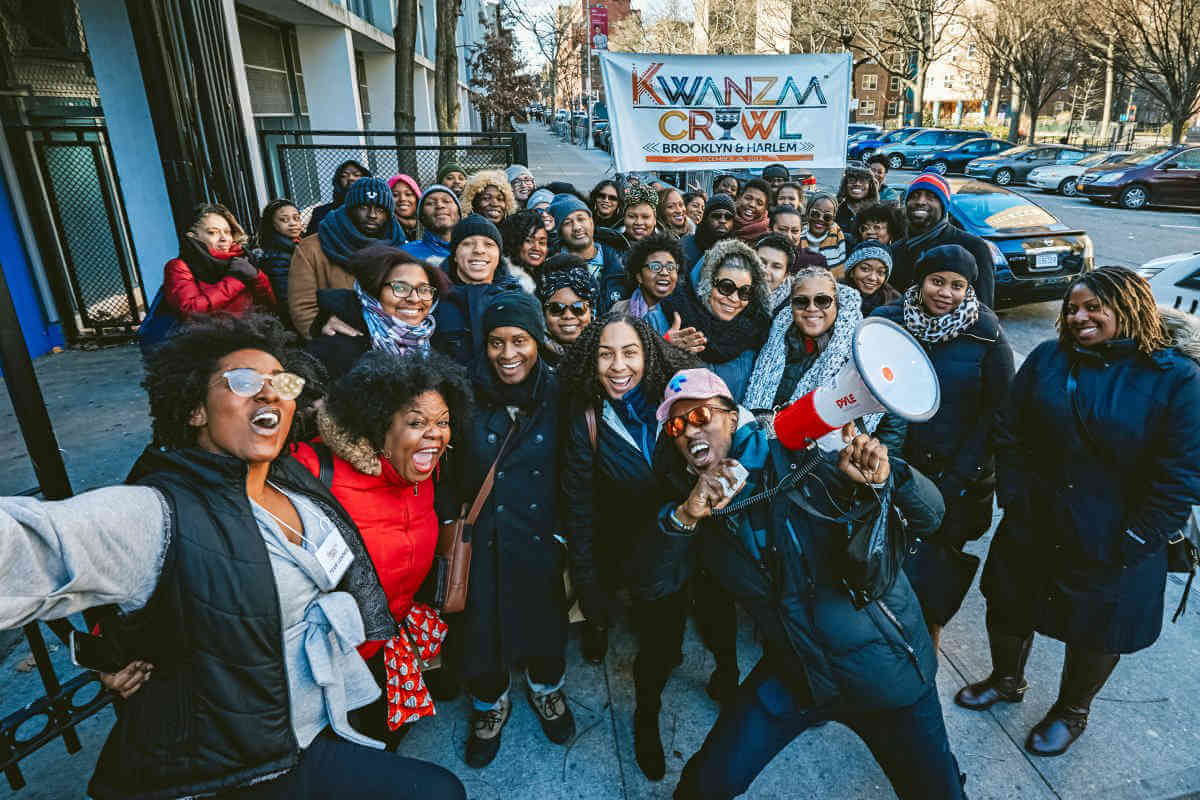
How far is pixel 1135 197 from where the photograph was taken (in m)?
16.6

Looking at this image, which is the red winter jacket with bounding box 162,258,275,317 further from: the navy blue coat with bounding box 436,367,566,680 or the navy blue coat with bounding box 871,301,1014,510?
the navy blue coat with bounding box 871,301,1014,510

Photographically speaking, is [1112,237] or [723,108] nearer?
[723,108]

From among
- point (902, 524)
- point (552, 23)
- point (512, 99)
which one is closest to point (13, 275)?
point (902, 524)

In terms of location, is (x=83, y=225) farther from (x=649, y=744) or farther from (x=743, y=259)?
(x=649, y=744)

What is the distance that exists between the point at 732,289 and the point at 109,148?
22.9 feet

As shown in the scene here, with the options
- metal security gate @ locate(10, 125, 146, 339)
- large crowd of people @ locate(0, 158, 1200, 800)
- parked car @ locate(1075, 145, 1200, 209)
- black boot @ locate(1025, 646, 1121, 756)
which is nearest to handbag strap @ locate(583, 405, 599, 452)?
large crowd of people @ locate(0, 158, 1200, 800)

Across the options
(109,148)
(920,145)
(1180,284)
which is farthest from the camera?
(920,145)

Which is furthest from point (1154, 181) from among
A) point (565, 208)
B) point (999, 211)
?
point (565, 208)

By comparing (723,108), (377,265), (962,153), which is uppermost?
(962,153)

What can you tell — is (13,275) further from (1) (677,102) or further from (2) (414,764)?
(2) (414,764)

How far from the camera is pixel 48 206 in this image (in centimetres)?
674

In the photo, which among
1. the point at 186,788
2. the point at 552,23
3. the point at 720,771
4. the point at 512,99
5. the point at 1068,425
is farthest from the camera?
the point at 552,23

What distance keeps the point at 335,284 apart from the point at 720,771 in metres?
3.38

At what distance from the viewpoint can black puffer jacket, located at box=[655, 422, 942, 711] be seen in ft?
6.34
